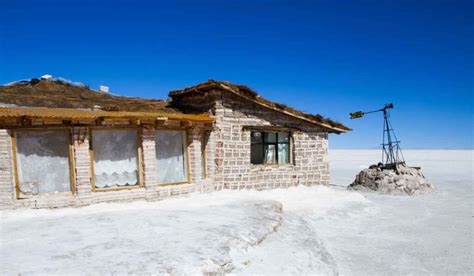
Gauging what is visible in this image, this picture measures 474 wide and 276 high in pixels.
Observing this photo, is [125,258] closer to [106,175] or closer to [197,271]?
[197,271]

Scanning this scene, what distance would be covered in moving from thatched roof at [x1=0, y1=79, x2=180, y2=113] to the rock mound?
12152mm

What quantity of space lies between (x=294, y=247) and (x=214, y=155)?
18.7ft

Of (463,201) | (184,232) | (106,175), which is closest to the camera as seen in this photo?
(184,232)

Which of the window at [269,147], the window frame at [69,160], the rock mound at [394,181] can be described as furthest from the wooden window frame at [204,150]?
the rock mound at [394,181]

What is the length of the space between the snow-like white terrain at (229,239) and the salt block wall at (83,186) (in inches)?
11.2

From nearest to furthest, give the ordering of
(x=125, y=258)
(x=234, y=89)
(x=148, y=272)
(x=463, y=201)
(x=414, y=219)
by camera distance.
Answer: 1. (x=148, y=272)
2. (x=125, y=258)
3. (x=414, y=219)
4. (x=234, y=89)
5. (x=463, y=201)

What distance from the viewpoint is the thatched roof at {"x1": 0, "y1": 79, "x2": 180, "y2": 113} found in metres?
9.72

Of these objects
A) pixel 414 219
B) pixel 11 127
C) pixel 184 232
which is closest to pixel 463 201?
pixel 414 219

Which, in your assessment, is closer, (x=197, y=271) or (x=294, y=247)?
(x=197, y=271)

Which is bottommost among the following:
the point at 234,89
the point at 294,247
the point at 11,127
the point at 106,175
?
the point at 294,247

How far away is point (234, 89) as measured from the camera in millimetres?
11586

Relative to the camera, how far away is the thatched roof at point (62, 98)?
9719 millimetres

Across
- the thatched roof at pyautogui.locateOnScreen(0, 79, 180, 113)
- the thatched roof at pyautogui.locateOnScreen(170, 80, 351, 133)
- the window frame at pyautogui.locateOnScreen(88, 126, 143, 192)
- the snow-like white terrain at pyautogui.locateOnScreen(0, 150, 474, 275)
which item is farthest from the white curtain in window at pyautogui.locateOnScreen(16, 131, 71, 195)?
the thatched roof at pyautogui.locateOnScreen(170, 80, 351, 133)

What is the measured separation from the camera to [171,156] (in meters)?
10.5
